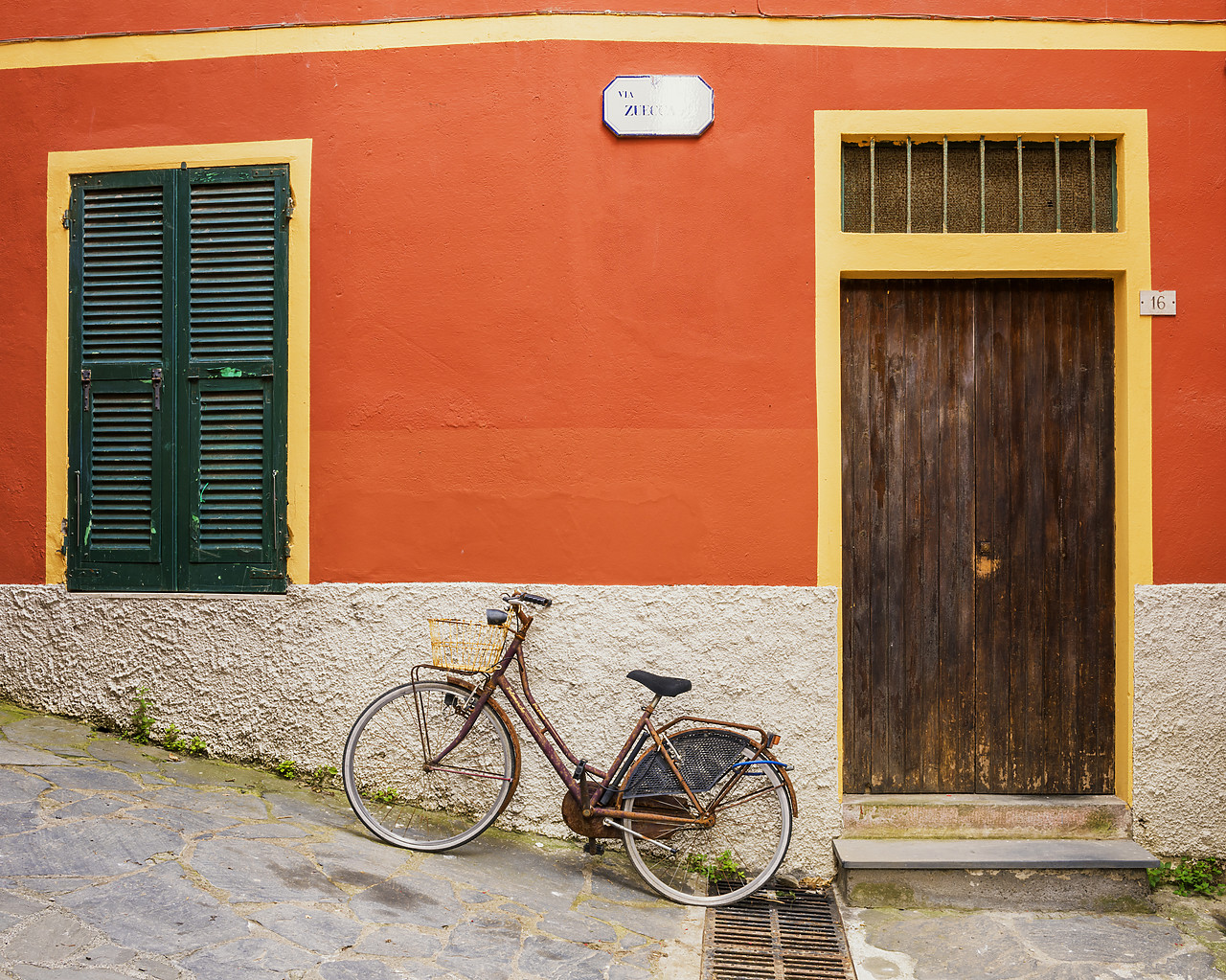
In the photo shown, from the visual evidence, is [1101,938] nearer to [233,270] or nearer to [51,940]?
[51,940]

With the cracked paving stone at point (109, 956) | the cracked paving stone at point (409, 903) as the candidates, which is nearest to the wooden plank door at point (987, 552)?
the cracked paving stone at point (409, 903)

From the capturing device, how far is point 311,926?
3.21 meters

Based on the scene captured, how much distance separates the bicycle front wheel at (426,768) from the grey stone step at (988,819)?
1.69 meters

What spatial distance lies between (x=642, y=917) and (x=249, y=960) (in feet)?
5.09

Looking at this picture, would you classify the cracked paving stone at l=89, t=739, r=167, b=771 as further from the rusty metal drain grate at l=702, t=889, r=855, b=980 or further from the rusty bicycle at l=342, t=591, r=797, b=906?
the rusty metal drain grate at l=702, t=889, r=855, b=980

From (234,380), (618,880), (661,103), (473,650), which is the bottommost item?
(618,880)

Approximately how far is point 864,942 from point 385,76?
4.54 m

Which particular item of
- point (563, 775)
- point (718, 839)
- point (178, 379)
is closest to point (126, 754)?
point (178, 379)

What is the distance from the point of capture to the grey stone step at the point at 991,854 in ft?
13.2

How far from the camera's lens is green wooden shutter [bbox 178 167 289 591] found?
4562 millimetres

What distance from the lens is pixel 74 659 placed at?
15.4 ft

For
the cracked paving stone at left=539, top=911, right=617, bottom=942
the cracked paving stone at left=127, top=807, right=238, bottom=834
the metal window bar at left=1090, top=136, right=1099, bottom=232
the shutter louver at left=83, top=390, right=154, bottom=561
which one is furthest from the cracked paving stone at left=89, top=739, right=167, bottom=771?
the metal window bar at left=1090, top=136, right=1099, bottom=232

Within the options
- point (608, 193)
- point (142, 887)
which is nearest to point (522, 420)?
point (608, 193)

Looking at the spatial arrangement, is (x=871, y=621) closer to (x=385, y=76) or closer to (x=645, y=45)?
(x=645, y=45)
